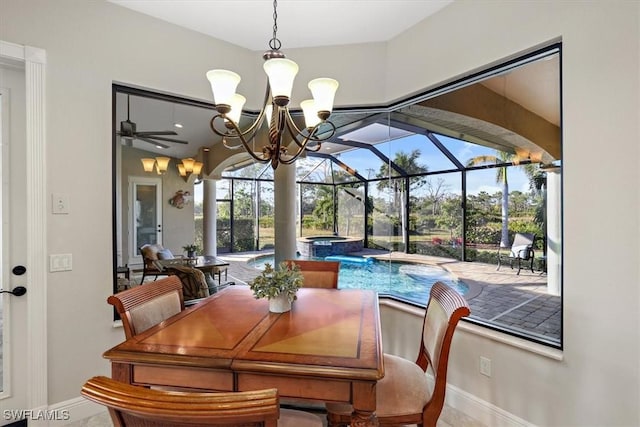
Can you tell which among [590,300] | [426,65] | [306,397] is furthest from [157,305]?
[426,65]

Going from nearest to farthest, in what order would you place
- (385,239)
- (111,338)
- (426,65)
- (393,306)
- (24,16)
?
(24,16) < (111,338) < (426,65) < (393,306) < (385,239)

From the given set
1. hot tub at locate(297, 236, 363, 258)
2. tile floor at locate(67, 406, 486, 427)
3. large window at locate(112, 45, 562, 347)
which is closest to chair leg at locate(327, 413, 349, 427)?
tile floor at locate(67, 406, 486, 427)

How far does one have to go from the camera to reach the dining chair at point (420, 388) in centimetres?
152

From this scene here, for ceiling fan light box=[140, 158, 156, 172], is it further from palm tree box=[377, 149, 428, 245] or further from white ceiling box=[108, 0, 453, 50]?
palm tree box=[377, 149, 428, 245]

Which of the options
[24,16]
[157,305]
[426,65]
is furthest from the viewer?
[426,65]

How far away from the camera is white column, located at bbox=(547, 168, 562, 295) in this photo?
1910 millimetres

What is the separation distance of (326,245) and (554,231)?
2131 millimetres

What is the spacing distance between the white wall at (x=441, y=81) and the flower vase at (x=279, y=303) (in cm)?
138

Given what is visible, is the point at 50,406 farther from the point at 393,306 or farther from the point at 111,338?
the point at 393,306

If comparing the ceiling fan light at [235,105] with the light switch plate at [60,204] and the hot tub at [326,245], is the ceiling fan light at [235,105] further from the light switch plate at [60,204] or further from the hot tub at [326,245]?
the hot tub at [326,245]

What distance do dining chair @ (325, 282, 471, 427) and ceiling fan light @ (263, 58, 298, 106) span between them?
1401 millimetres

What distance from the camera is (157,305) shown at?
1.88 meters

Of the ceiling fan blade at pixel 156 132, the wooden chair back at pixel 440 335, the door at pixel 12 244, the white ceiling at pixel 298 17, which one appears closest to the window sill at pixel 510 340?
the wooden chair back at pixel 440 335

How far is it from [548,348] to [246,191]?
2787 mm
